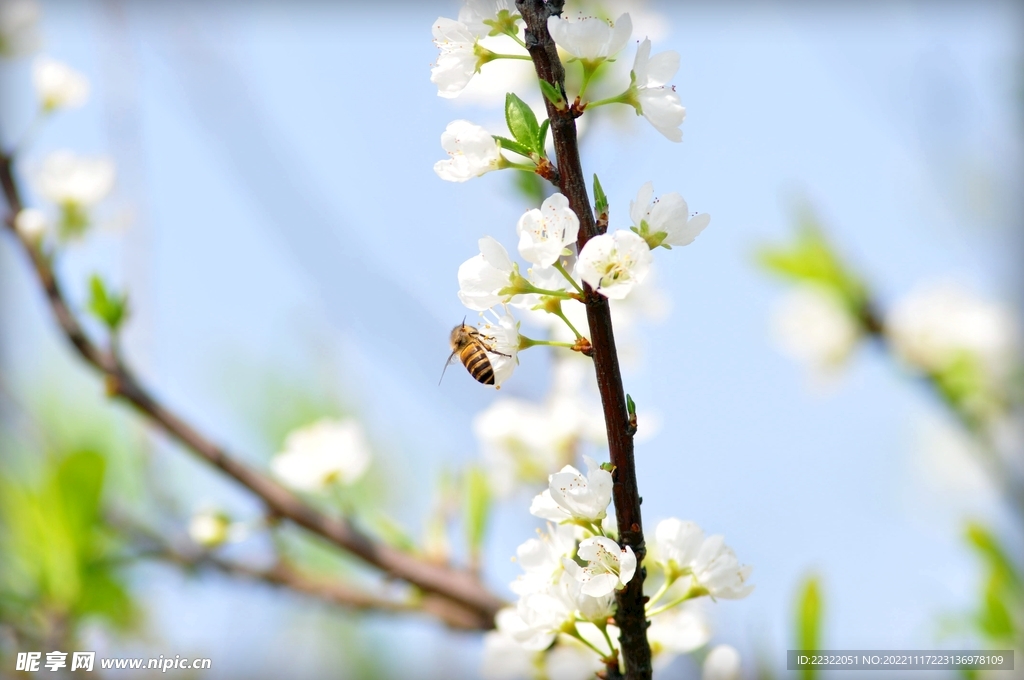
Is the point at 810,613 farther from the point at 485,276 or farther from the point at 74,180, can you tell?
the point at 74,180

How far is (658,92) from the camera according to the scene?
3.84 ft

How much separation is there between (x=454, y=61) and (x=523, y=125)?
0.21m

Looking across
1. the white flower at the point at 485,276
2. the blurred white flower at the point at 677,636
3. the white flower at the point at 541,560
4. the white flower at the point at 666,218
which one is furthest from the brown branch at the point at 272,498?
the white flower at the point at 666,218

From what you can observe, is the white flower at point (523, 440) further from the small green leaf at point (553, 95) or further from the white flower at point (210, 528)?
the small green leaf at point (553, 95)

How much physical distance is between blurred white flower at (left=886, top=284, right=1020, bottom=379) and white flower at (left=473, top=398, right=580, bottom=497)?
130 cm

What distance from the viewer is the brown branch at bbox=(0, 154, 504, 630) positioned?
1958 mm

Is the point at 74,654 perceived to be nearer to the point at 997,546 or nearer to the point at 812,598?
the point at 812,598

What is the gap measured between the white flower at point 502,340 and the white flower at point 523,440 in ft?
2.98

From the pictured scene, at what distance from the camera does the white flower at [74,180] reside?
2.34 meters

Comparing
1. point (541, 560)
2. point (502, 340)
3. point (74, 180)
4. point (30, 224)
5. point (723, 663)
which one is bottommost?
point (723, 663)

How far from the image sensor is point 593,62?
1153 mm

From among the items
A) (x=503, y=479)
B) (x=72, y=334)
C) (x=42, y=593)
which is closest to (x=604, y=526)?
(x=503, y=479)

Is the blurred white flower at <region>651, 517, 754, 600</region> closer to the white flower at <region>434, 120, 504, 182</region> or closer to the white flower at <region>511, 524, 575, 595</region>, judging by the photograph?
the white flower at <region>511, 524, 575, 595</region>

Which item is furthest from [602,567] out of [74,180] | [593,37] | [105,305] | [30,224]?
[74,180]
